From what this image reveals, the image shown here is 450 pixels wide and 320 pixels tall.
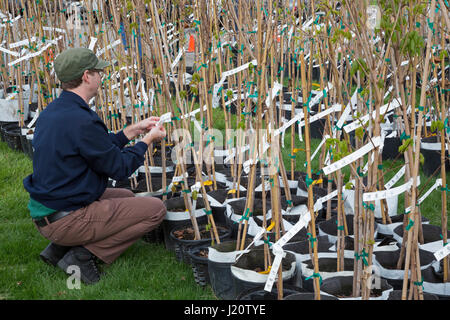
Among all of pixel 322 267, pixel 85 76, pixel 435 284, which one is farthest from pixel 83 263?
pixel 435 284

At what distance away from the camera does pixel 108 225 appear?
2.69 metres

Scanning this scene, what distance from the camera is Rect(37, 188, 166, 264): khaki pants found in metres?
2.62

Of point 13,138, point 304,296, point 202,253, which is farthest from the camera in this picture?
point 13,138

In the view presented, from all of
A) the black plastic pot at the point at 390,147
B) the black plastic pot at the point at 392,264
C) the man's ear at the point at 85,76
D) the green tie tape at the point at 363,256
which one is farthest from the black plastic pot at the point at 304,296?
the black plastic pot at the point at 390,147

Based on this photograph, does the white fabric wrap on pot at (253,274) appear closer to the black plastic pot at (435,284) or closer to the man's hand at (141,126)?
the black plastic pot at (435,284)

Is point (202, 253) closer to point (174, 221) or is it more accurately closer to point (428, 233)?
point (174, 221)

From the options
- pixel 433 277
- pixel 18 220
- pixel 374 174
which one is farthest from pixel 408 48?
pixel 18 220

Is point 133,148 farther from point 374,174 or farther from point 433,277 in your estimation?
point 433,277

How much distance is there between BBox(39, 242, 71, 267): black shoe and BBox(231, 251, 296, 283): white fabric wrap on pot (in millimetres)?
1038

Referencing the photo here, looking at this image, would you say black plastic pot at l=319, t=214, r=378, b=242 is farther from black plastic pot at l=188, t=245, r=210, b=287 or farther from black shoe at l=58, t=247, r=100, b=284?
black shoe at l=58, t=247, r=100, b=284

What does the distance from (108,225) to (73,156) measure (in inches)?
16.3

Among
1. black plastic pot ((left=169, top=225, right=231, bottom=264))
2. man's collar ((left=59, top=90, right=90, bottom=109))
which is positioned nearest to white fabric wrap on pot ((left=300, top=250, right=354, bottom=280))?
black plastic pot ((left=169, top=225, right=231, bottom=264))

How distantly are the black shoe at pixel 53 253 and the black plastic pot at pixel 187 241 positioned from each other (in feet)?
1.89

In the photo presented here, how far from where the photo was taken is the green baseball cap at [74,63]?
2.53 m
